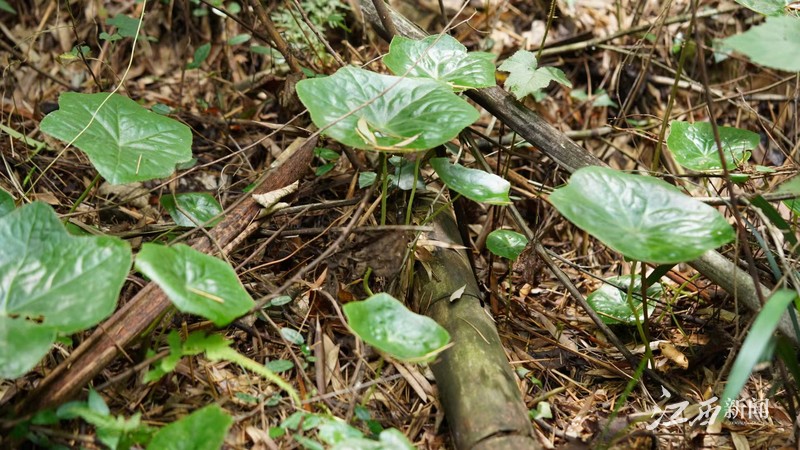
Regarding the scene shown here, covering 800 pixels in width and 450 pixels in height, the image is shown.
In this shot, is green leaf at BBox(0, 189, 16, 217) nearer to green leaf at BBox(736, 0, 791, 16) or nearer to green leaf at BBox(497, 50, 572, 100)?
green leaf at BBox(497, 50, 572, 100)

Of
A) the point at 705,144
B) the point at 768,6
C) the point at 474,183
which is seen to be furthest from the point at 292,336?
the point at 768,6

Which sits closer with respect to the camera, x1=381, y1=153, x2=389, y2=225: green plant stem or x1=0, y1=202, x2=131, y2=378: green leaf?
x1=0, y1=202, x2=131, y2=378: green leaf

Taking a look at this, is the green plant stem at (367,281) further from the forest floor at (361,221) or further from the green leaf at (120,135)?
the green leaf at (120,135)

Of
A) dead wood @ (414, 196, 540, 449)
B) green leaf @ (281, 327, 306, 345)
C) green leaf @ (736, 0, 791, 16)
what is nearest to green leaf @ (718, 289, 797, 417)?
dead wood @ (414, 196, 540, 449)

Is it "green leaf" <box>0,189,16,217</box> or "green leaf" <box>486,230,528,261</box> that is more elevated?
"green leaf" <box>0,189,16,217</box>

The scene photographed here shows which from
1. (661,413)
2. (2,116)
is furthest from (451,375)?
(2,116)

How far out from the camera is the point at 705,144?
1.87 metres

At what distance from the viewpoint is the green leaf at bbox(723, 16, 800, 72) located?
1178mm

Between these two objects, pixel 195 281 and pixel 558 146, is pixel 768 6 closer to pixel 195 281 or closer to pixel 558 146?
pixel 558 146

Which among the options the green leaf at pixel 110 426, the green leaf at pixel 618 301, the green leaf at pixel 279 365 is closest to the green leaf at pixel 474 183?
the green leaf at pixel 618 301

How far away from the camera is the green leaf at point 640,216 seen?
4.13 ft

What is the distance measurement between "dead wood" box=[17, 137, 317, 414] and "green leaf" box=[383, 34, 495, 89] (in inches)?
24.2

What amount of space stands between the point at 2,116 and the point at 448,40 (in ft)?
5.35

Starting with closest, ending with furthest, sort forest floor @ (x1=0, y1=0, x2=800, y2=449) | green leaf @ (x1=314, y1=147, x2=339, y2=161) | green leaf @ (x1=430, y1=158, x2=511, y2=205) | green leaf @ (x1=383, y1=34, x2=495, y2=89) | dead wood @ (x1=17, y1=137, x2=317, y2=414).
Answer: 1. dead wood @ (x1=17, y1=137, x2=317, y2=414)
2. forest floor @ (x1=0, y1=0, x2=800, y2=449)
3. green leaf @ (x1=430, y1=158, x2=511, y2=205)
4. green leaf @ (x1=383, y1=34, x2=495, y2=89)
5. green leaf @ (x1=314, y1=147, x2=339, y2=161)
